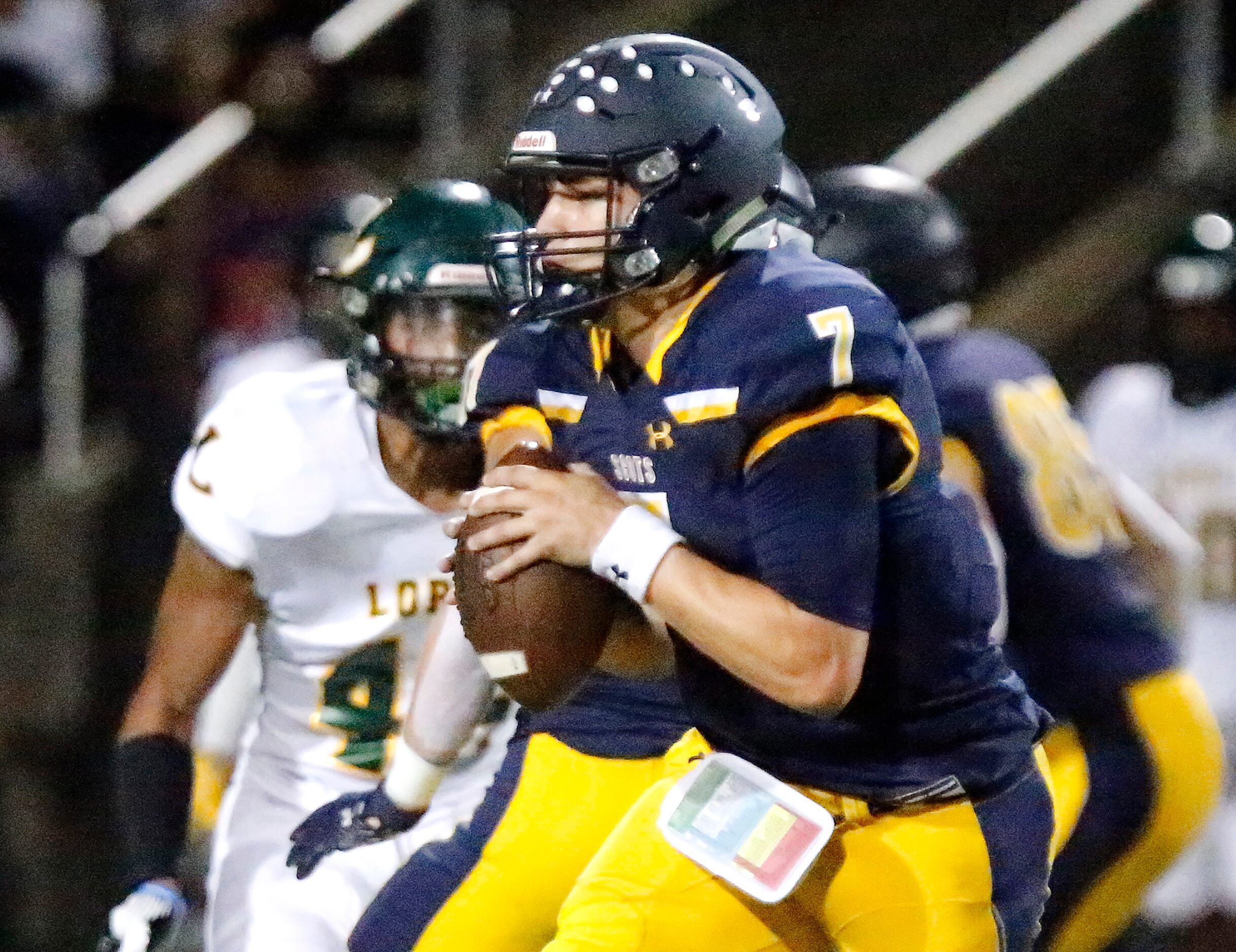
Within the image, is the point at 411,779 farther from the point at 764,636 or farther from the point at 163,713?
the point at 764,636

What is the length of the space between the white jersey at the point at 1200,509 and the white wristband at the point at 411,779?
292cm

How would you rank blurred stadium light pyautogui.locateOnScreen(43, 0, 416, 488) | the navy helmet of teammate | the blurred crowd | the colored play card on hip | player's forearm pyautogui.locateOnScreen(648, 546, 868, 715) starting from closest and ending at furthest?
player's forearm pyautogui.locateOnScreen(648, 546, 868, 715) → the colored play card on hip → the navy helmet of teammate → the blurred crowd → blurred stadium light pyautogui.locateOnScreen(43, 0, 416, 488)

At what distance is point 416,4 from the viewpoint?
7.00m

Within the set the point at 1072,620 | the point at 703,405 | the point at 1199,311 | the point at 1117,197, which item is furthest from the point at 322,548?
the point at 1117,197

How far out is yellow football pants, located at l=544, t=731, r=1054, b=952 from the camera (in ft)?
8.05

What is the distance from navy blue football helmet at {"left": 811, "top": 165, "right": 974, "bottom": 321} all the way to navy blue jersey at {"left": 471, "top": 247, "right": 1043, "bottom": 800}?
1279 millimetres

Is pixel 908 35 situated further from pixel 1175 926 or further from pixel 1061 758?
pixel 1061 758

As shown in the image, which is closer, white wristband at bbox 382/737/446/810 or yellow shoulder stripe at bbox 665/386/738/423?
yellow shoulder stripe at bbox 665/386/738/423

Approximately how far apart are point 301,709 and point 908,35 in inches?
176

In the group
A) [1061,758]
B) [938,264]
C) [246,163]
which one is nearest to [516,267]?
[938,264]

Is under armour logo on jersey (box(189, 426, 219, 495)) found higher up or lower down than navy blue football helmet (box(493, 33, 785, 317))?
lower down

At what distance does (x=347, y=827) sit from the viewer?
3.12 m

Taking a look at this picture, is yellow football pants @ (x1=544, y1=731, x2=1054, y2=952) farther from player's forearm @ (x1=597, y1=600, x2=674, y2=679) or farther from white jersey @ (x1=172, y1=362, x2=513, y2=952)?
white jersey @ (x1=172, y1=362, x2=513, y2=952)

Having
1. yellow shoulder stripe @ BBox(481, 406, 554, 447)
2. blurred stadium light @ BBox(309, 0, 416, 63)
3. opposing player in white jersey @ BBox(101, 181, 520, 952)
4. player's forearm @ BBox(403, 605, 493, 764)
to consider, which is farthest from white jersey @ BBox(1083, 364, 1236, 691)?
yellow shoulder stripe @ BBox(481, 406, 554, 447)
